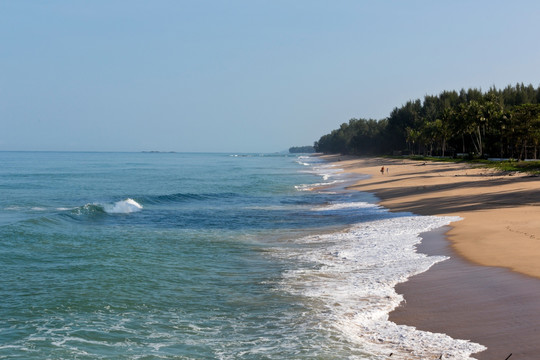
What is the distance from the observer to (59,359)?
8242mm

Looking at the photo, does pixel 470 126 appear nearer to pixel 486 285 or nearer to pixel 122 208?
pixel 122 208

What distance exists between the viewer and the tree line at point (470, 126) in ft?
237

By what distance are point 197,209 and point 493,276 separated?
23.7 meters

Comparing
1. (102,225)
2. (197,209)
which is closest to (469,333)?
(102,225)

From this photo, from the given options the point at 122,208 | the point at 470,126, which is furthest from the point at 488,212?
the point at 470,126

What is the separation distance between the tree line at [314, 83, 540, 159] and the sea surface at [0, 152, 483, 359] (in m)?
54.9

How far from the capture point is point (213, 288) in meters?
12.8

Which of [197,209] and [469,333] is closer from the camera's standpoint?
[469,333]

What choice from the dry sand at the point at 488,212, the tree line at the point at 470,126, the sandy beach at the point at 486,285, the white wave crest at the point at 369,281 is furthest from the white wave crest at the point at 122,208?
the tree line at the point at 470,126

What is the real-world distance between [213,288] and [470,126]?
85.2 meters

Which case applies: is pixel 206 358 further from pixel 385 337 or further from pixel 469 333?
pixel 469 333

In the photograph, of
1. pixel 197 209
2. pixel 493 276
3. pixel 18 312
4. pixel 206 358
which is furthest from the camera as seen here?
pixel 197 209

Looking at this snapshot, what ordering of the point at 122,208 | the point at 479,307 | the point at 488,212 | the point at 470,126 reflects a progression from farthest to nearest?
1. the point at 470,126
2. the point at 122,208
3. the point at 488,212
4. the point at 479,307

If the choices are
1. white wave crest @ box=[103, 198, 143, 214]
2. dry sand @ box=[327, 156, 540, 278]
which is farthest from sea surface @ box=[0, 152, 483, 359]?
white wave crest @ box=[103, 198, 143, 214]
